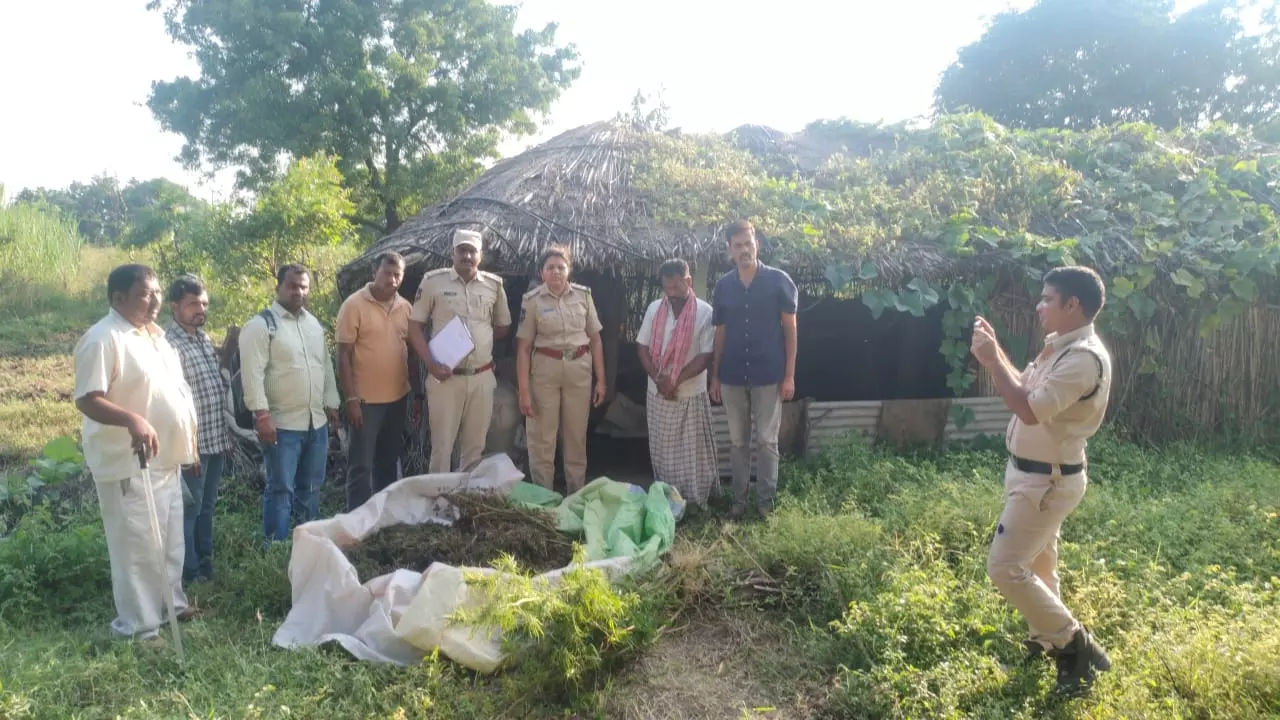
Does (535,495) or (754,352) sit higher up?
(754,352)

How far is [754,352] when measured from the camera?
16.5ft

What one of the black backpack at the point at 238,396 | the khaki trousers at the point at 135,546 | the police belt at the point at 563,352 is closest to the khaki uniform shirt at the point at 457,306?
the police belt at the point at 563,352

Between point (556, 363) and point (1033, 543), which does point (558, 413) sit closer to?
point (556, 363)

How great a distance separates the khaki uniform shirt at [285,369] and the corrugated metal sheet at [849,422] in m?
3.13

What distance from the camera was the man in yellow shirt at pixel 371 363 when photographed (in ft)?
16.1

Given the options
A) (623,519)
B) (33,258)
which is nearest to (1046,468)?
(623,519)

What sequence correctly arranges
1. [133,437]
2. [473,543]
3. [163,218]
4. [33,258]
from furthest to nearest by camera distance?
[33,258] → [163,218] → [473,543] → [133,437]

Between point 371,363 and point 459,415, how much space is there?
68cm

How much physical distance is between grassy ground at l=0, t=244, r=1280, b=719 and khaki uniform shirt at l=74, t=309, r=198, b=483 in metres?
0.84

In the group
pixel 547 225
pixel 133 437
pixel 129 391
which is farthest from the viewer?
pixel 547 225

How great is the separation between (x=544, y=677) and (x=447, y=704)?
0.41 metres

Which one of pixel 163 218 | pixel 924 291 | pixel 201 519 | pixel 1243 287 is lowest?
pixel 201 519

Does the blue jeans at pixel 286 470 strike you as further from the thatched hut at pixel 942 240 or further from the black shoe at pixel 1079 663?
the black shoe at pixel 1079 663

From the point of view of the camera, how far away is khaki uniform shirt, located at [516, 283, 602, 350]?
5.19 m
